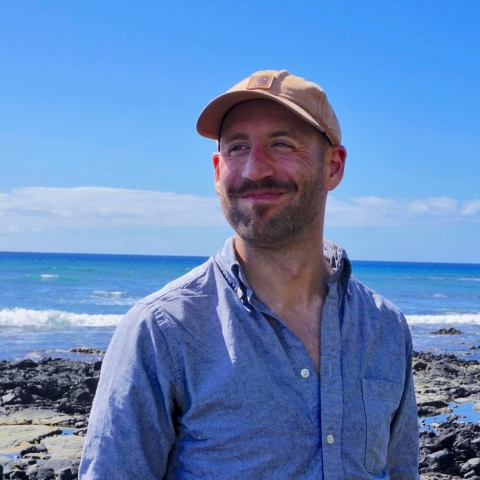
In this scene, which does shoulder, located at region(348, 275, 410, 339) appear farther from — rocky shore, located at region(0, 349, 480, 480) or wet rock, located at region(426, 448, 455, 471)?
wet rock, located at region(426, 448, 455, 471)

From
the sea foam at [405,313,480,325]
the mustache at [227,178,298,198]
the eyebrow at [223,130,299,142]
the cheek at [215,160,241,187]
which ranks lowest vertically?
the sea foam at [405,313,480,325]

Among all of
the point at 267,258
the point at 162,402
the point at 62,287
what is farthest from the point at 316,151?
the point at 62,287

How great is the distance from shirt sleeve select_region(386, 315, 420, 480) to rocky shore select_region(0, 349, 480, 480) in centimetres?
451

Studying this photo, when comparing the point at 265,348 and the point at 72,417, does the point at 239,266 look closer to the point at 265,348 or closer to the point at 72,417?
the point at 265,348

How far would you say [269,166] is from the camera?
8.26 feet

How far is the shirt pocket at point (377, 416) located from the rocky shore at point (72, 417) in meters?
4.72

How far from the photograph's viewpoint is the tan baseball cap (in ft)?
8.22

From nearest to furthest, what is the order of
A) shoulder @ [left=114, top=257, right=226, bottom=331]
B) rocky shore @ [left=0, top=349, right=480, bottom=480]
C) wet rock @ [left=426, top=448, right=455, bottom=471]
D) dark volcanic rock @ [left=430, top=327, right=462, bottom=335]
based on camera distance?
shoulder @ [left=114, top=257, right=226, bottom=331], rocky shore @ [left=0, top=349, right=480, bottom=480], wet rock @ [left=426, top=448, right=455, bottom=471], dark volcanic rock @ [left=430, top=327, right=462, bottom=335]

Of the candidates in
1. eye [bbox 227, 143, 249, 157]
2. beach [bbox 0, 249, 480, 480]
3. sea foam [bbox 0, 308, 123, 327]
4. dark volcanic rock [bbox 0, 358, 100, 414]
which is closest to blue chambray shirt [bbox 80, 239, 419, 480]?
eye [bbox 227, 143, 249, 157]

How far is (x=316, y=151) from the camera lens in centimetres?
264

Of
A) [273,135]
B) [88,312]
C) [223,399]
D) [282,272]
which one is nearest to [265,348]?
[223,399]

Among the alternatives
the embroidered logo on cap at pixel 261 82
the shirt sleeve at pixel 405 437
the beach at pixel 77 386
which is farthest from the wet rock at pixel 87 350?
the embroidered logo on cap at pixel 261 82

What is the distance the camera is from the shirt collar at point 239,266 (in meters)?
2.42

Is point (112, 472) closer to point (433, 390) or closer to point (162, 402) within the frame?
point (162, 402)
